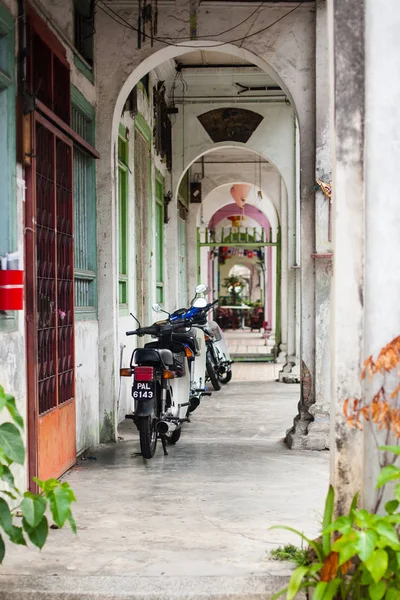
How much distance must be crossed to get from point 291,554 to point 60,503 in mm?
1344

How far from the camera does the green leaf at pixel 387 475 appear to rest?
342 cm

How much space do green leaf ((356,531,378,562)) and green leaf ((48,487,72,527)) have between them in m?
1.13

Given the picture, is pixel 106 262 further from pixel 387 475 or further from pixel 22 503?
pixel 387 475

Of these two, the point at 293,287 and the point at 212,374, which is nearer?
the point at 212,374

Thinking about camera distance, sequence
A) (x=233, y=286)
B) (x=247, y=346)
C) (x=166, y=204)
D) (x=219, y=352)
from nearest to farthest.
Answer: (x=219, y=352)
(x=166, y=204)
(x=247, y=346)
(x=233, y=286)

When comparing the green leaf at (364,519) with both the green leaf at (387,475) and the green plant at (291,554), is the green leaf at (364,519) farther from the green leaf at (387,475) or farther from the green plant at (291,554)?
the green plant at (291,554)

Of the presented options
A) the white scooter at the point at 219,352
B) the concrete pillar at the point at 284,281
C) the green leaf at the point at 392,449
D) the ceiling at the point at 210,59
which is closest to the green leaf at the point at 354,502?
the green leaf at the point at 392,449

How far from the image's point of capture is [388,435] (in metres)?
3.67

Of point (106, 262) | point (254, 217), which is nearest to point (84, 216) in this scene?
point (106, 262)

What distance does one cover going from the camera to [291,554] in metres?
4.20

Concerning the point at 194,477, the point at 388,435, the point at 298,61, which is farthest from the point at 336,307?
the point at 298,61

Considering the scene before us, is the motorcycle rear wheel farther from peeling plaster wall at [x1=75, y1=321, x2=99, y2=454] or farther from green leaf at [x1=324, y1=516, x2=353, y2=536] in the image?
green leaf at [x1=324, y1=516, x2=353, y2=536]

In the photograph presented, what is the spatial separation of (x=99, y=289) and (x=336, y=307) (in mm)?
4150

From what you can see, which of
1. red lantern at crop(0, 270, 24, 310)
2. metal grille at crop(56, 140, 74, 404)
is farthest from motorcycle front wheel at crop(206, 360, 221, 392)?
red lantern at crop(0, 270, 24, 310)
